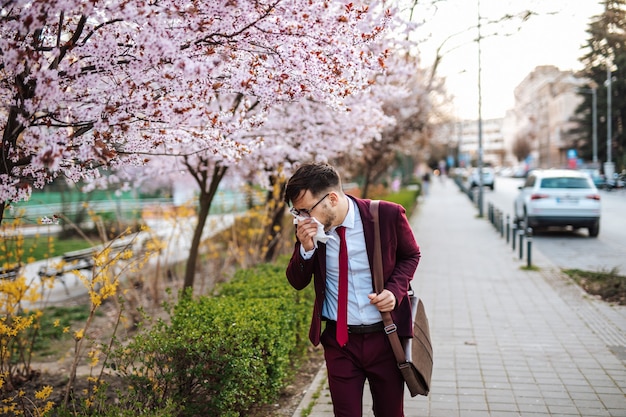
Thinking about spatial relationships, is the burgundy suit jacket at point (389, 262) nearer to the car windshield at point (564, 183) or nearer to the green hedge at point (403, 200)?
the green hedge at point (403, 200)

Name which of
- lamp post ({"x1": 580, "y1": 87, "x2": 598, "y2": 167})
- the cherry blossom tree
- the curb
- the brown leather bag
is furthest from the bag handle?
lamp post ({"x1": 580, "y1": 87, "x2": 598, "y2": 167})

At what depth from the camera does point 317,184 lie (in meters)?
3.02

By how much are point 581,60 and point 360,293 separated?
2187 inches

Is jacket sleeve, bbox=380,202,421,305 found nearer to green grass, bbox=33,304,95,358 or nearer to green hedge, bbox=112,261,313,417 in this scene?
green hedge, bbox=112,261,313,417

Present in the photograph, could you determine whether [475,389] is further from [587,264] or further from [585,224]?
[585,224]

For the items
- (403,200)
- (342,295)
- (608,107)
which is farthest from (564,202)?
(608,107)

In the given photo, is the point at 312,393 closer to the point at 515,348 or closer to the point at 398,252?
the point at 398,252

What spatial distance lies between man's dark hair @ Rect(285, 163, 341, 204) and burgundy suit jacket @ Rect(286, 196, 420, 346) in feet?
0.81

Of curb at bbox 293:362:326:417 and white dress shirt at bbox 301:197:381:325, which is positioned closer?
white dress shirt at bbox 301:197:381:325

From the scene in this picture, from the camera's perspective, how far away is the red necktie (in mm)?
3076

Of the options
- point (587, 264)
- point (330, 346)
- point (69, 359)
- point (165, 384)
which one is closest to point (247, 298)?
point (165, 384)

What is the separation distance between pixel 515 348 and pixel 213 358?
3707mm

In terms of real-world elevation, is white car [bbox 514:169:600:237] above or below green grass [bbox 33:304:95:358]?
above

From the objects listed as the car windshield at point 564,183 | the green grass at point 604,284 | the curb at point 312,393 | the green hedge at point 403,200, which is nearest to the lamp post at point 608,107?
the green hedge at point 403,200
